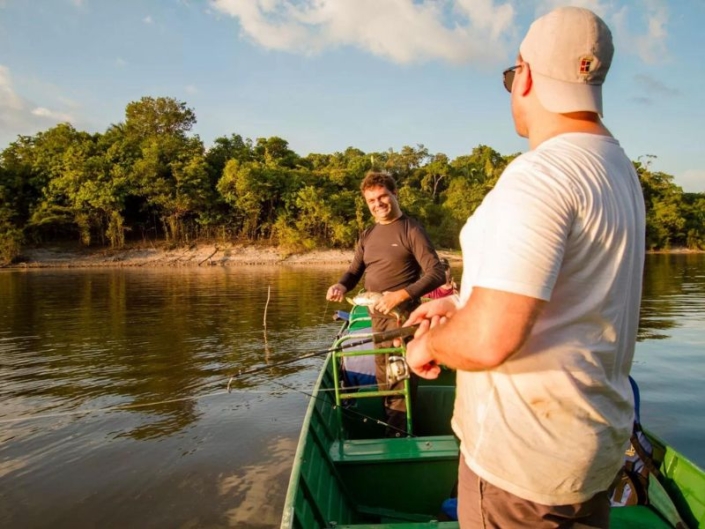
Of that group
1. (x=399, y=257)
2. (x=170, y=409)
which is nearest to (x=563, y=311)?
(x=399, y=257)

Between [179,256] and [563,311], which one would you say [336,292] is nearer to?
[563,311]

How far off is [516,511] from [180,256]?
48680mm

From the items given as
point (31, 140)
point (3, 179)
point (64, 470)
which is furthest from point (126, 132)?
point (64, 470)

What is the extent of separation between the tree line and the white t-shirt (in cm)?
4382

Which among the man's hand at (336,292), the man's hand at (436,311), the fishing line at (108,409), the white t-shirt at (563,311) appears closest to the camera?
the white t-shirt at (563,311)

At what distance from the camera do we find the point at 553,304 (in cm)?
125

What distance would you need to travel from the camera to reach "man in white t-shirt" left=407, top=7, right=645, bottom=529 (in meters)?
1.18

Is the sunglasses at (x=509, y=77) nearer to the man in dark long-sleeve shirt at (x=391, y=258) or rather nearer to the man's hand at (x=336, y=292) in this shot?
the man in dark long-sleeve shirt at (x=391, y=258)

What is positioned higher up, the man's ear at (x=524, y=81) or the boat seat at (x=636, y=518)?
the man's ear at (x=524, y=81)

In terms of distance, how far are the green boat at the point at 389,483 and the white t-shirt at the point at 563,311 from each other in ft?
4.96

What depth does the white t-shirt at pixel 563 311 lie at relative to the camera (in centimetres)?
117

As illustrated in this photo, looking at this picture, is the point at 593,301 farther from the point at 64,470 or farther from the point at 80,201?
the point at 80,201

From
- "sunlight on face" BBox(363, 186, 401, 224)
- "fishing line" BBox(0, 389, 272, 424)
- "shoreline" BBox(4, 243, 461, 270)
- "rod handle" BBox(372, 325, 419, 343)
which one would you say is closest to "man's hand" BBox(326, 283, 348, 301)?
"sunlight on face" BBox(363, 186, 401, 224)

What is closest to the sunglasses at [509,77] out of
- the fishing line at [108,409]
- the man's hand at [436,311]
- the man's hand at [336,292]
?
the man's hand at [436,311]
